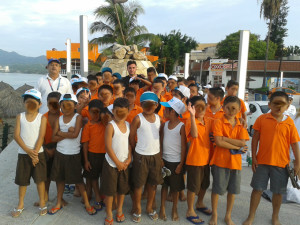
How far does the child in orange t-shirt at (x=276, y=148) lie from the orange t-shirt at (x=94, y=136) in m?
1.90

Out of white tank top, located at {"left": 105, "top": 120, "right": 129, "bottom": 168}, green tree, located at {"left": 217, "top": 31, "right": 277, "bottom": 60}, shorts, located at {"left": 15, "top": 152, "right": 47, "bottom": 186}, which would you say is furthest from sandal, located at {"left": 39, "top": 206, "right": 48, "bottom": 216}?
green tree, located at {"left": 217, "top": 31, "right": 277, "bottom": 60}

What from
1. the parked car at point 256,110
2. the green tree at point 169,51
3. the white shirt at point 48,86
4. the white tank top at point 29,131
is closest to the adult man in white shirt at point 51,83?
the white shirt at point 48,86

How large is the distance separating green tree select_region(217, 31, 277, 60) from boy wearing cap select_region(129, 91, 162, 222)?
40.7 m

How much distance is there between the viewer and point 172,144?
2.97 m

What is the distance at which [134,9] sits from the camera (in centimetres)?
1861

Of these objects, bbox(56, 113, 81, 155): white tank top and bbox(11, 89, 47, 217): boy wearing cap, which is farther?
Result: bbox(56, 113, 81, 155): white tank top

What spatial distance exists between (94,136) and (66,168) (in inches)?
19.9

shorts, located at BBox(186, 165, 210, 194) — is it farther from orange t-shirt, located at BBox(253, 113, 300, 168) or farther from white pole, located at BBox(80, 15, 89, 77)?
white pole, located at BBox(80, 15, 89, 77)

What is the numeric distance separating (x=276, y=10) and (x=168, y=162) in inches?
1252

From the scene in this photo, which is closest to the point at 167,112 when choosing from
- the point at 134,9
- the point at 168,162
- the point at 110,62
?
the point at 168,162

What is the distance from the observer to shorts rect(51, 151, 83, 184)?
2994 millimetres

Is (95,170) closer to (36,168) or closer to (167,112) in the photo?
(36,168)

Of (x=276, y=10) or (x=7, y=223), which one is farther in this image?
(x=276, y=10)

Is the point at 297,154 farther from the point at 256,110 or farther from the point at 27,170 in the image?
the point at 256,110
